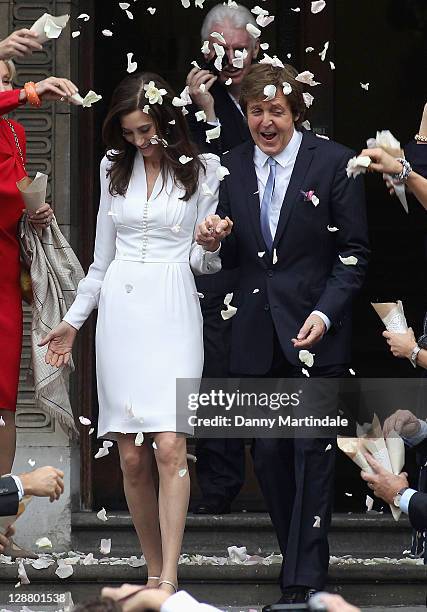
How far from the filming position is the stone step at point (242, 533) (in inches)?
316

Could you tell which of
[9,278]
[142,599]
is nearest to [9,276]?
[9,278]

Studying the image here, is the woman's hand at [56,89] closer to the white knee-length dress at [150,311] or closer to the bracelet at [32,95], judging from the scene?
the bracelet at [32,95]

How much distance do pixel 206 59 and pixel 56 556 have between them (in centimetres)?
238

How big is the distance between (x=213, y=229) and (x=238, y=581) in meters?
1.67

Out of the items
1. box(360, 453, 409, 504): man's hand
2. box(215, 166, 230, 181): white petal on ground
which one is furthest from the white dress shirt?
box(360, 453, 409, 504): man's hand

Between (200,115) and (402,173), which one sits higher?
(200,115)

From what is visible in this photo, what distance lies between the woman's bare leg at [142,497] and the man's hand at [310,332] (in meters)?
0.80

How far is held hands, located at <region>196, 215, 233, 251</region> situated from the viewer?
659cm

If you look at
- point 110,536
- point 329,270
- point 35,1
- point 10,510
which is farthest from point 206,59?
point 10,510

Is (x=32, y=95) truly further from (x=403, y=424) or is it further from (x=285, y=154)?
(x=403, y=424)

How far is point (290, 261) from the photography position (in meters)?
6.96

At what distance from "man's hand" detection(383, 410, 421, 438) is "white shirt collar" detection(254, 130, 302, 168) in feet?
4.49

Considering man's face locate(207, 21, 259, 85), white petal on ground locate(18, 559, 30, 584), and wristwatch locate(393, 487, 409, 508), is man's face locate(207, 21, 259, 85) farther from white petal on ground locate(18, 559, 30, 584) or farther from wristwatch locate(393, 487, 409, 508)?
wristwatch locate(393, 487, 409, 508)

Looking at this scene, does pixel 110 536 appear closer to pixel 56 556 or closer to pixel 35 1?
pixel 56 556
